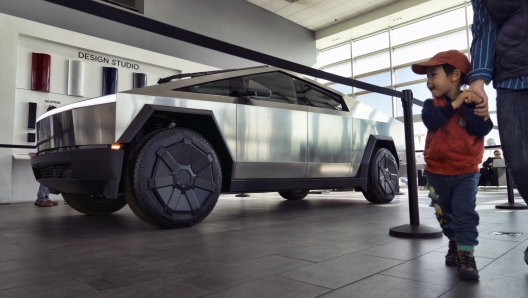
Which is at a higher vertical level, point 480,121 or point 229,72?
point 229,72

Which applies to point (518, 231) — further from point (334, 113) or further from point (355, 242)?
point (334, 113)

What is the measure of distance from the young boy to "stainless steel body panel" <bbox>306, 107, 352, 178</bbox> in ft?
5.74

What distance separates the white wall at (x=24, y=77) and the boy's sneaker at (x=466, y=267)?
657cm

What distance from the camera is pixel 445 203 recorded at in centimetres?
155

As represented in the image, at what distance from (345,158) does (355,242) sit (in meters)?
1.79

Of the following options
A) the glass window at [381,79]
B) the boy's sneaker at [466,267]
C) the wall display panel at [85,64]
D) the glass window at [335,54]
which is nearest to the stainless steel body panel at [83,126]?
the boy's sneaker at [466,267]

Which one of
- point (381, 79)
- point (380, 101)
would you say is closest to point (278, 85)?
point (380, 101)

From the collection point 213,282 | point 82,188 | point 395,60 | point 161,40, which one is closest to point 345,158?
point 82,188

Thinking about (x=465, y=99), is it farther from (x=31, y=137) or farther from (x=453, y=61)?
(x=31, y=137)

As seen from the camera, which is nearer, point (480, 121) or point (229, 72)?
point (480, 121)

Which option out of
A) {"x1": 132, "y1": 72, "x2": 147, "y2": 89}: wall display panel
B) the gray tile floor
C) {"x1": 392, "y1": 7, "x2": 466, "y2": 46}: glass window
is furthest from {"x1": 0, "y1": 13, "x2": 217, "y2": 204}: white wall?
{"x1": 392, "y1": 7, "x2": 466, "y2": 46}: glass window

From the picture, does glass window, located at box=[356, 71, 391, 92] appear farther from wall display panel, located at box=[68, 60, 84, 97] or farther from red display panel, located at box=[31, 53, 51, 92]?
red display panel, located at box=[31, 53, 51, 92]

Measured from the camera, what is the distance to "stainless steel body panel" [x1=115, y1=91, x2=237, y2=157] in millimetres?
2268

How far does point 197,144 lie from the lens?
2486mm
